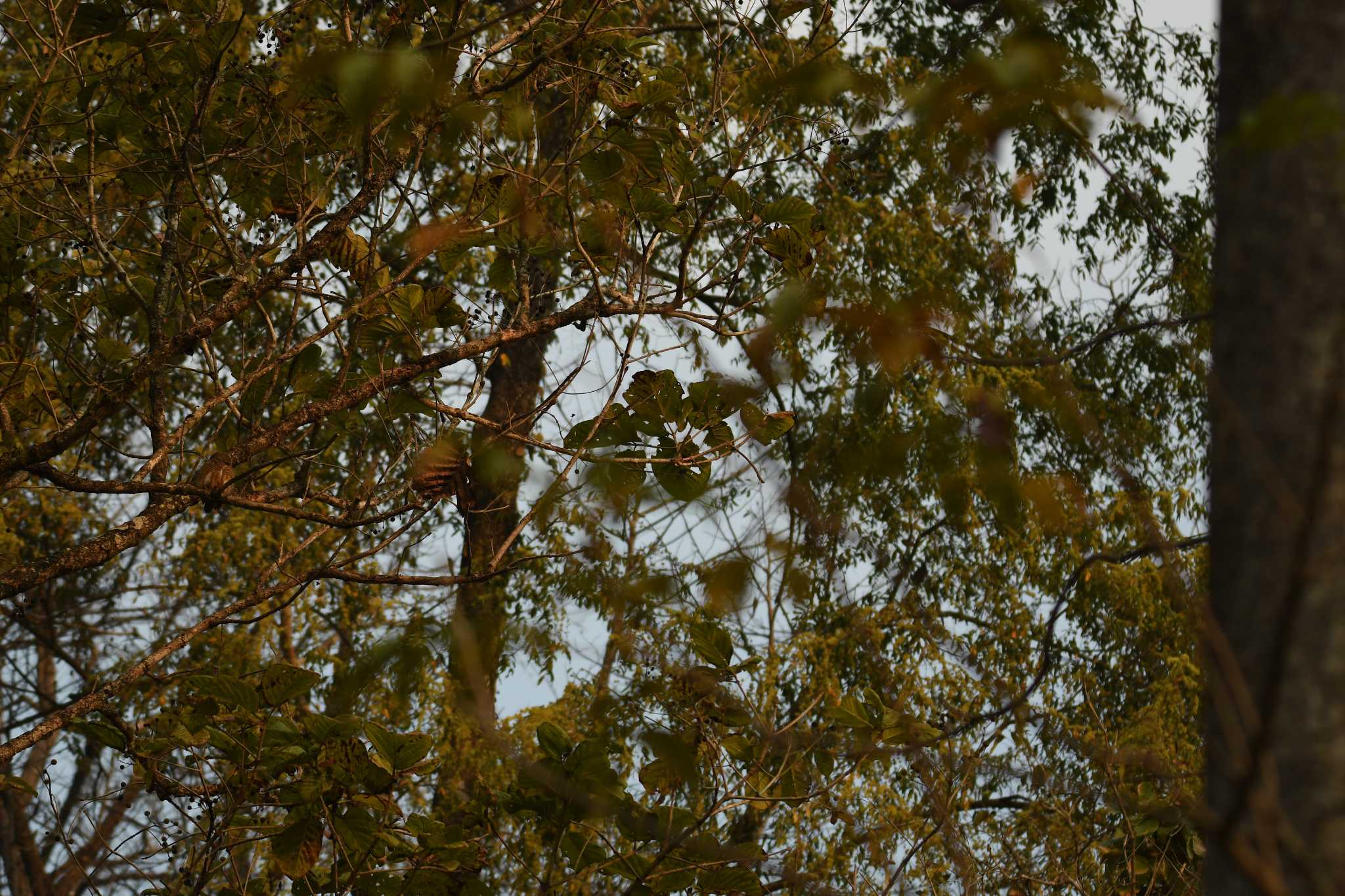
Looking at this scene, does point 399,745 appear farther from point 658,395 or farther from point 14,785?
point 658,395

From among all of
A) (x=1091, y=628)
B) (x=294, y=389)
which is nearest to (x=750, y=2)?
(x=294, y=389)

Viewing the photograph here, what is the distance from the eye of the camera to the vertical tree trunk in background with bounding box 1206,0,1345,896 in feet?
3.09

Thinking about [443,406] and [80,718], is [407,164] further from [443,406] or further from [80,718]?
[80,718]

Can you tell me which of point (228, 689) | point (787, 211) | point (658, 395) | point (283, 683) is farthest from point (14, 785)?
point (787, 211)

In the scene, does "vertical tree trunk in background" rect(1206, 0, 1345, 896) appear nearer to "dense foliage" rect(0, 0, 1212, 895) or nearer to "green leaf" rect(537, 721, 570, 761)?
"dense foliage" rect(0, 0, 1212, 895)

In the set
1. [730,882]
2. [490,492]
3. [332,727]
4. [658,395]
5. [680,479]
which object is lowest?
[730,882]

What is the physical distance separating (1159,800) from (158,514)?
8.61 feet

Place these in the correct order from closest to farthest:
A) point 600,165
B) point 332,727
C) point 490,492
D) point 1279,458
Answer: point 1279,458
point 332,727
point 600,165
point 490,492

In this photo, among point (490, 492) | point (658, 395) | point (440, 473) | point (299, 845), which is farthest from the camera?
point (490, 492)

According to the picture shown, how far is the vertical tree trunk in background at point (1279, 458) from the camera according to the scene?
94 cm

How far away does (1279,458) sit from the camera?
1.04 metres

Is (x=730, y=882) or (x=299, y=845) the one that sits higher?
(x=299, y=845)

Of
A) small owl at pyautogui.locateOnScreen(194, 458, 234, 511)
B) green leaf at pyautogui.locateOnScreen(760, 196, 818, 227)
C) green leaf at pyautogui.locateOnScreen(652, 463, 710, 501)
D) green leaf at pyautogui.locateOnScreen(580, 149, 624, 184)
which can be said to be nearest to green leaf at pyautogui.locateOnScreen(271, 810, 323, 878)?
small owl at pyautogui.locateOnScreen(194, 458, 234, 511)

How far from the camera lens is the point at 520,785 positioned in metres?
2.70
